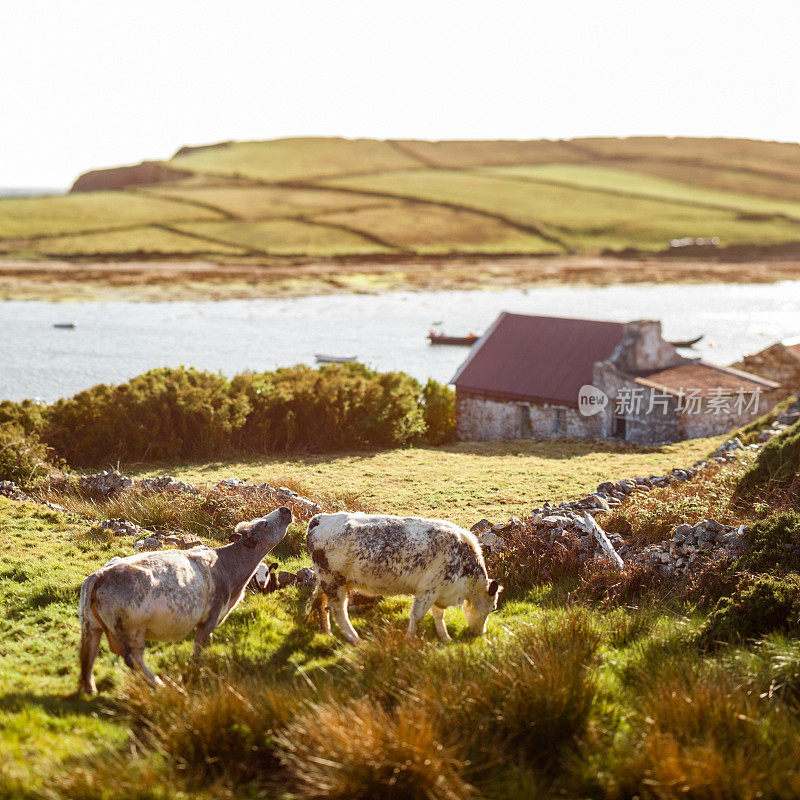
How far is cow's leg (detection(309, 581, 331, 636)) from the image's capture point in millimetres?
12710

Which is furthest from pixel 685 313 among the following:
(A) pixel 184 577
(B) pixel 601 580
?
(A) pixel 184 577

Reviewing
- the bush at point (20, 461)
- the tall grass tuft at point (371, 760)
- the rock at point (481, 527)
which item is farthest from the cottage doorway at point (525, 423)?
the tall grass tuft at point (371, 760)

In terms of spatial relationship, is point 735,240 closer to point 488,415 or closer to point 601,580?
point 488,415

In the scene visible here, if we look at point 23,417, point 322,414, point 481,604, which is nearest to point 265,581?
point 481,604

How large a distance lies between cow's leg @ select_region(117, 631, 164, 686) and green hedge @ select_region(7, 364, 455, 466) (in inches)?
948

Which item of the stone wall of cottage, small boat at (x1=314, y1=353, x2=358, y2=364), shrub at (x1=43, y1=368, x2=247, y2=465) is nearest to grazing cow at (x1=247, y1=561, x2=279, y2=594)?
shrub at (x1=43, y1=368, x2=247, y2=465)

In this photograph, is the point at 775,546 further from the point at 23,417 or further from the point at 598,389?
the point at 598,389

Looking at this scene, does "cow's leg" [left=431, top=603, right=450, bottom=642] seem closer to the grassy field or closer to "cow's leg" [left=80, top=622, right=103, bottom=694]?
the grassy field

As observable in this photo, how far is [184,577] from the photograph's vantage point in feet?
36.3

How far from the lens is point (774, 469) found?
2170 centimetres

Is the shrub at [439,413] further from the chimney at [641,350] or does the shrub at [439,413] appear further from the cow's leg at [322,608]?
the cow's leg at [322,608]

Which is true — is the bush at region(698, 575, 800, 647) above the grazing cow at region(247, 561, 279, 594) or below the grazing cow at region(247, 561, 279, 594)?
above

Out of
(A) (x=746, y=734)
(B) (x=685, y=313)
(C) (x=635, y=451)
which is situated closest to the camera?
(A) (x=746, y=734)

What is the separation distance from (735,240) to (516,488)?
163 m
